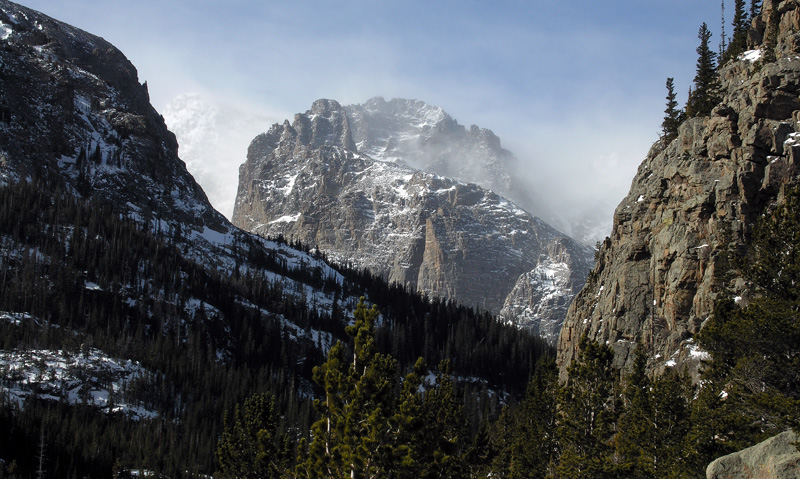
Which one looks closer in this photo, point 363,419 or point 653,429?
point 363,419

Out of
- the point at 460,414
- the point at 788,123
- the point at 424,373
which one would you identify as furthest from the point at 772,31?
the point at 424,373

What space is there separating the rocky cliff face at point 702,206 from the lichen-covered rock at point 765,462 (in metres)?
42.7

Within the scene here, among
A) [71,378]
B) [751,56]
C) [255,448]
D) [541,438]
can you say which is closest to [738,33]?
[751,56]

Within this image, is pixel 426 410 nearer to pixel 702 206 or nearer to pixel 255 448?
pixel 255 448

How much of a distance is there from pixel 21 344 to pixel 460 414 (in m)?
133

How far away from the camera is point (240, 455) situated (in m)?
63.5

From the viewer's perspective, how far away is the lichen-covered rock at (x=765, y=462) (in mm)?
22266

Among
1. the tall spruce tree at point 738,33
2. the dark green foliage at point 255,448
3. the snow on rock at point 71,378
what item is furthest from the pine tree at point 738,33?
the snow on rock at point 71,378

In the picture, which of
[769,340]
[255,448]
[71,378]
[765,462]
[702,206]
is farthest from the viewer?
[71,378]

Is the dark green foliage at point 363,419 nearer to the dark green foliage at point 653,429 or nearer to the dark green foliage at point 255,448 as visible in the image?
the dark green foliage at point 653,429

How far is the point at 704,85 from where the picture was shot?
321ft

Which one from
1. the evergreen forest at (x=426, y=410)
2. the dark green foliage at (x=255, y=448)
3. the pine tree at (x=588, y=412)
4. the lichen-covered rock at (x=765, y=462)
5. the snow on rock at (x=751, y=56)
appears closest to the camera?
the lichen-covered rock at (x=765, y=462)

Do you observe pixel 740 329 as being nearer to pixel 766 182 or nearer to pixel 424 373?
pixel 424 373

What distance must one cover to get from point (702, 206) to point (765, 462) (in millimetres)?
61454
